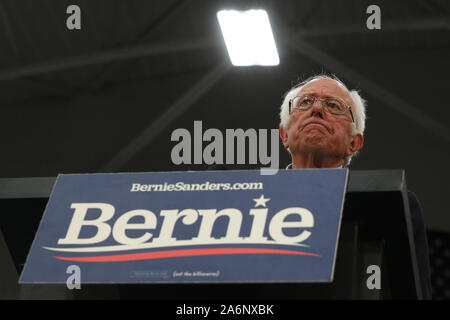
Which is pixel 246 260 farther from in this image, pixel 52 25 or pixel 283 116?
pixel 52 25

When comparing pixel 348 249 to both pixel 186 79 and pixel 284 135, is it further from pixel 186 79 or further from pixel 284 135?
pixel 186 79

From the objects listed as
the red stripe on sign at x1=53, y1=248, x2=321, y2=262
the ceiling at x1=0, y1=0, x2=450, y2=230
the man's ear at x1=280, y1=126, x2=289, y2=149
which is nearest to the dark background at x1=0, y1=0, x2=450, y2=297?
the ceiling at x1=0, y1=0, x2=450, y2=230

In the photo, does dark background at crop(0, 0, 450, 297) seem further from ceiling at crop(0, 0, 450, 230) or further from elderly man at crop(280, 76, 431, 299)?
elderly man at crop(280, 76, 431, 299)

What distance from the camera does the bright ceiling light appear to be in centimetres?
812

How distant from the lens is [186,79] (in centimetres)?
1037

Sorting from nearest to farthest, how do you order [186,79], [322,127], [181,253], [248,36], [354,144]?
[181,253], [322,127], [354,144], [248,36], [186,79]

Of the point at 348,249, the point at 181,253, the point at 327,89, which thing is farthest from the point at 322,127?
the point at 181,253

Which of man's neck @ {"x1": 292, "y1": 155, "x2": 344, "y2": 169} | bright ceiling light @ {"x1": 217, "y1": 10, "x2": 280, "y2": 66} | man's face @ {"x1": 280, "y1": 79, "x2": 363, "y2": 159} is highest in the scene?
bright ceiling light @ {"x1": 217, "y1": 10, "x2": 280, "y2": 66}

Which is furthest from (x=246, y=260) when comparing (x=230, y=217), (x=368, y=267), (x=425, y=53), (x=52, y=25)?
(x=425, y=53)

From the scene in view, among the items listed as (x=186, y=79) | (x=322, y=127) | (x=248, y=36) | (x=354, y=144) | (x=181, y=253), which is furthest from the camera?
(x=186, y=79)

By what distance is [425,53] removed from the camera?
9.81 m

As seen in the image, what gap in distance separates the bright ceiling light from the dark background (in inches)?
6.3

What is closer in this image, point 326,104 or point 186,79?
point 326,104

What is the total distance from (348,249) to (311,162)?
38.9 inches
